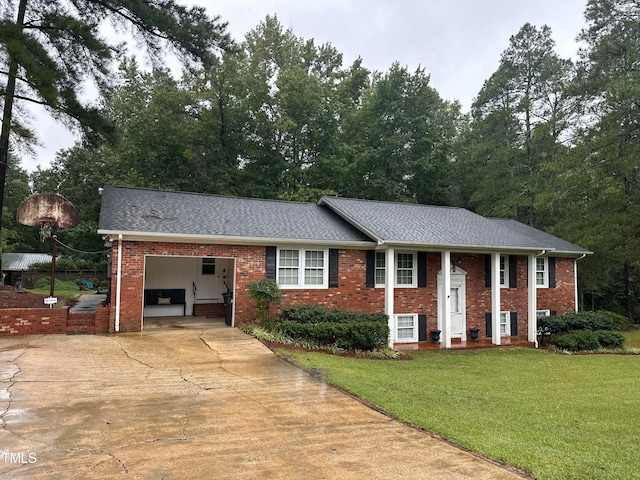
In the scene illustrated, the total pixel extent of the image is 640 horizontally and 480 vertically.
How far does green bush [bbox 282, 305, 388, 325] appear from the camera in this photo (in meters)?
11.8

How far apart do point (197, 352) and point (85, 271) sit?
87.0ft

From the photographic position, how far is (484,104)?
3041 centimetres

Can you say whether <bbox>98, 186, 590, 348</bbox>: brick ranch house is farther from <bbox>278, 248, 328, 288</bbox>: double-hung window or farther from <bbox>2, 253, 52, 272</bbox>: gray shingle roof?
<bbox>2, 253, 52, 272</bbox>: gray shingle roof

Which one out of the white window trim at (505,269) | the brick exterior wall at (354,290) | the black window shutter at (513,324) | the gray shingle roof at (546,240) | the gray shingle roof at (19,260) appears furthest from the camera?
the gray shingle roof at (19,260)

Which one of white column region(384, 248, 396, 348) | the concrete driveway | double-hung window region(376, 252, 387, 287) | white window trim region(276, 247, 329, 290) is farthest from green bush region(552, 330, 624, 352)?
the concrete driveway

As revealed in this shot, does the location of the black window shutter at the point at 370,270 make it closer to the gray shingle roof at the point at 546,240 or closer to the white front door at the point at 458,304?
the white front door at the point at 458,304

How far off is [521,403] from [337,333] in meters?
5.00

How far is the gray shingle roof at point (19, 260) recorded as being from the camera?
3056cm

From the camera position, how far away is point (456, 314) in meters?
15.7

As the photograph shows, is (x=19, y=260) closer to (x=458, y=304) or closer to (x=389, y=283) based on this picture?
(x=389, y=283)

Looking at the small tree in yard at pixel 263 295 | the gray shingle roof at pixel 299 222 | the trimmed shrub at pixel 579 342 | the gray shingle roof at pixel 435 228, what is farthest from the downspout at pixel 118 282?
the trimmed shrub at pixel 579 342

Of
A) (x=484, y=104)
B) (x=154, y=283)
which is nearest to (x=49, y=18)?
(x=154, y=283)

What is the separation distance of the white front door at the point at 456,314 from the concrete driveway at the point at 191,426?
30.2 feet

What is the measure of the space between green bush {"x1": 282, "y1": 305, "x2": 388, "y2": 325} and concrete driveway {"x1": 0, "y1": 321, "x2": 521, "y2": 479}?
3484 millimetres
